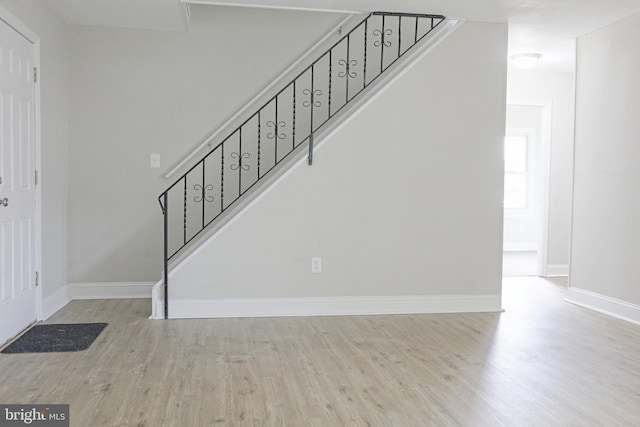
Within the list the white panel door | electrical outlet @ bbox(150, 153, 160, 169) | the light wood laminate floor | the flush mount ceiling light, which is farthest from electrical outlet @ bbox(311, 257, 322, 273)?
the flush mount ceiling light

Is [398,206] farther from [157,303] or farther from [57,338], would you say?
[57,338]

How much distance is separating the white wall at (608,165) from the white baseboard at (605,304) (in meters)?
0.03

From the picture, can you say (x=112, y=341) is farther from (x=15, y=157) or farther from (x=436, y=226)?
(x=436, y=226)

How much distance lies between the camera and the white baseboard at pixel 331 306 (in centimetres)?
437

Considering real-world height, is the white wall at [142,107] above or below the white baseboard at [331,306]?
above

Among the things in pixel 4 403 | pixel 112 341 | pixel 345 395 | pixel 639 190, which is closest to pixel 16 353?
pixel 112 341

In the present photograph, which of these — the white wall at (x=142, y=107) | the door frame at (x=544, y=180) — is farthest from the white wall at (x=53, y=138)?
the door frame at (x=544, y=180)

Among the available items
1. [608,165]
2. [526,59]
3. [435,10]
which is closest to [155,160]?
[435,10]

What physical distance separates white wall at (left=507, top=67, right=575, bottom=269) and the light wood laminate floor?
239cm

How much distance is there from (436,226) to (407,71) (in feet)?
4.36

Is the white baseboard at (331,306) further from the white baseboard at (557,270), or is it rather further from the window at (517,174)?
the window at (517,174)

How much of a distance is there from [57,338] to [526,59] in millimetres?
5106

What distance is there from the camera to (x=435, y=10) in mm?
4434

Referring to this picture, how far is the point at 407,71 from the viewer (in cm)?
454
